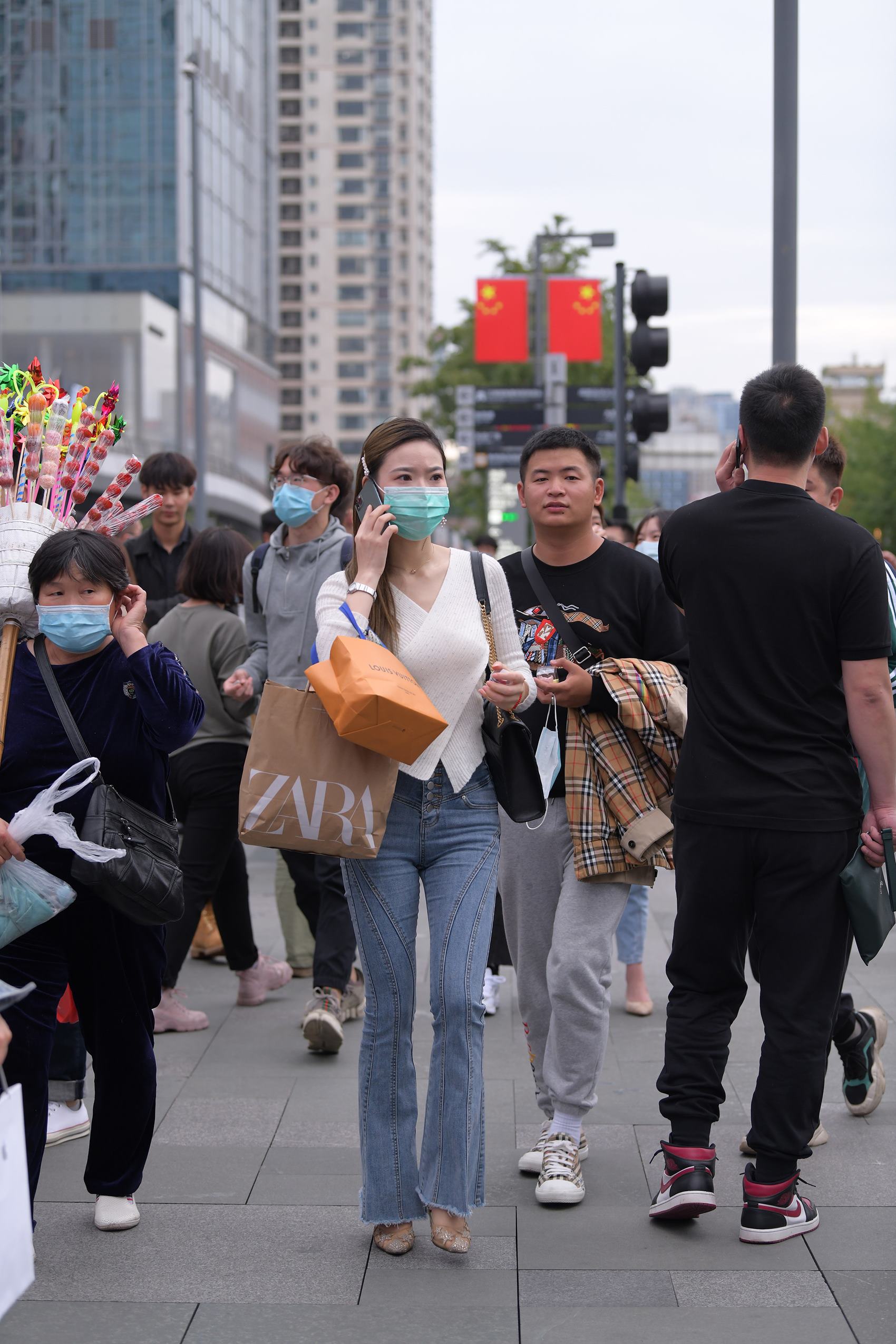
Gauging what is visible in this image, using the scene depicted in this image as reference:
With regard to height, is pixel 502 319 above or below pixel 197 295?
below

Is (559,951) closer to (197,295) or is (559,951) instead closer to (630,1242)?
(630,1242)

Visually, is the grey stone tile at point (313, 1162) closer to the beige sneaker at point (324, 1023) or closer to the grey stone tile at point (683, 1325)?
the beige sneaker at point (324, 1023)

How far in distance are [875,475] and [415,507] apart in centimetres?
4753

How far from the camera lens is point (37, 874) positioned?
145 inches

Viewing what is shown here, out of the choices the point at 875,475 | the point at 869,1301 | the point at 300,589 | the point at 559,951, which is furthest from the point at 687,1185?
the point at 875,475

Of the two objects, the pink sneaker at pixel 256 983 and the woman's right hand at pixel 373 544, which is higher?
the woman's right hand at pixel 373 544

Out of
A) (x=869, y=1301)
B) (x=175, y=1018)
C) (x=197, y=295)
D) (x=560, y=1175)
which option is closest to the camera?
(x=869, y=1301)

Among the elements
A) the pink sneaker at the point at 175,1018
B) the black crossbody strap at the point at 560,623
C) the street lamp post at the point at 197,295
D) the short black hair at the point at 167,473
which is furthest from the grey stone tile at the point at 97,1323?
the street lamp post at the point at 197,295

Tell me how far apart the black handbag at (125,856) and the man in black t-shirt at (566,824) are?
3.61ft

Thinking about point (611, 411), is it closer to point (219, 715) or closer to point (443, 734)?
point (219, 715)

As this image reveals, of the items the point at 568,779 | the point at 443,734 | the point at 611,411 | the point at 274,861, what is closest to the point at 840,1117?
the point at 568,779

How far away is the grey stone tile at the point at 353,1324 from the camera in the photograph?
11.2ft

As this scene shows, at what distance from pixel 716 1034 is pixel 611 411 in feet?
53.5

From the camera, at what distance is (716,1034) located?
4113 millimetres
